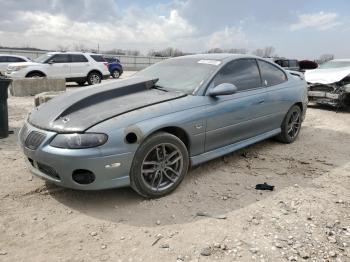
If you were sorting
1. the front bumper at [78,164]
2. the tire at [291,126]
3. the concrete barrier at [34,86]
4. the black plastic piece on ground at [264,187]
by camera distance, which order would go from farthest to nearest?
the concrete barrier at [34,86]
the tire at [291,126]
the black plastic piece on ground at [264,187]
the front bumper at [78,164]

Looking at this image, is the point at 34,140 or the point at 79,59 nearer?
the point at 34,140

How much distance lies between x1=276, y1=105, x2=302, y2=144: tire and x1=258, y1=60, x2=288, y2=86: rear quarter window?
1.93 ft

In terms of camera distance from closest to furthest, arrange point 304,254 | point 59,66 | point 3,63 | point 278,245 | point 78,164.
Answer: point 304,254 → point 278,245 → point 78,164 → point 59,66 → point 3,63

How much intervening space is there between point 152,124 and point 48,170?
114cm

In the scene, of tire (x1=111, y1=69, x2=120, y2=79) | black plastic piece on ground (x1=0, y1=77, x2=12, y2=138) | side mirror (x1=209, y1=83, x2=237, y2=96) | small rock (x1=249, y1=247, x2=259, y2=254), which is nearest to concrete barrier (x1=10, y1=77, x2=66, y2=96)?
black plastic piece on ground (x1=0, y1=77, x2=12, y2=138)

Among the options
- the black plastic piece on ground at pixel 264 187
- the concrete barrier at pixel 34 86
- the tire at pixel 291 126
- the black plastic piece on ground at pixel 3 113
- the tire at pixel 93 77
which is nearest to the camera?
the black plastic piece on ground at pixel 264 187

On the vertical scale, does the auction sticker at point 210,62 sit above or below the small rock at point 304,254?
above

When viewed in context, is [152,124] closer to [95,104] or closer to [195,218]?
[95,104]

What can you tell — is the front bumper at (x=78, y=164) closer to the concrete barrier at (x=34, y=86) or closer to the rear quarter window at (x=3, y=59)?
the concrete barrier at (x=34, y=86)

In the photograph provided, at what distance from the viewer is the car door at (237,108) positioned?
165 inches

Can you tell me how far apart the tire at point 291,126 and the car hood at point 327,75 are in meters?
4.25

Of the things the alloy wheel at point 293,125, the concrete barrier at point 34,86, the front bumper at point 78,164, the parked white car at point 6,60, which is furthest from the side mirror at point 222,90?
the parked white car at point 6,60

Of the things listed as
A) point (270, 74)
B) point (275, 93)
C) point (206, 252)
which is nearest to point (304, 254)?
point (206, 252)

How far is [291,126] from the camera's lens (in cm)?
594
